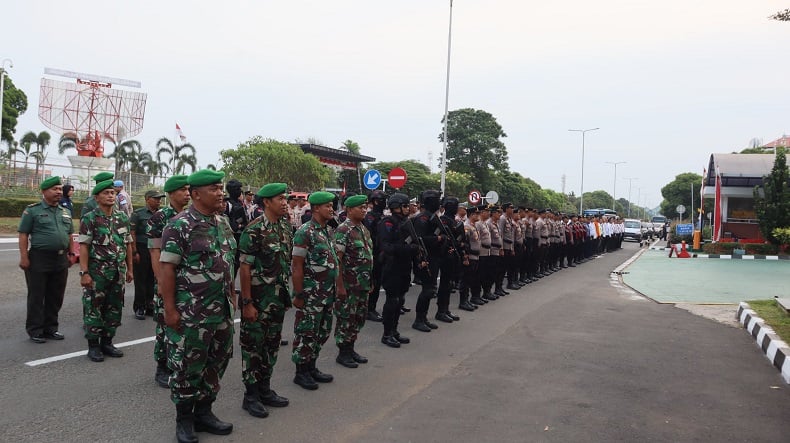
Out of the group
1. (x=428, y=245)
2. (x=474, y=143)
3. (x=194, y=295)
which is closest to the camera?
(x=194, y=295)

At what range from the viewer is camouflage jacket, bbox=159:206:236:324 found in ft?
11.6

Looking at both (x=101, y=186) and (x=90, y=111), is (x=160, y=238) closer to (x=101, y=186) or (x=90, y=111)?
(x=101, y=186)

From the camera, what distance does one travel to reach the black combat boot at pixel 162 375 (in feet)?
15.6

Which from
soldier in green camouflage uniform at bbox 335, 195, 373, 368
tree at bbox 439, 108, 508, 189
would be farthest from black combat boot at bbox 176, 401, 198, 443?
tree at bbox 439, 108, 508, 189

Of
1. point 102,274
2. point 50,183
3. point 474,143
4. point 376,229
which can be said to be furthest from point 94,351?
point 474,143

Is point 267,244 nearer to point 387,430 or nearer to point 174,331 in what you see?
point 174,331

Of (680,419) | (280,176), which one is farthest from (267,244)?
(280,176)

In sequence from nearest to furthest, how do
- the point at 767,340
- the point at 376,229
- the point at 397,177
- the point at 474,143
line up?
the point at 767,340 < the point at 376,229 < the point at 397,177 < the point at 474,143

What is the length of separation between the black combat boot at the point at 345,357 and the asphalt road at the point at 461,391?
90 mm

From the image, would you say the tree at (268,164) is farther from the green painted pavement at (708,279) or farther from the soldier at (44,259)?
the soldier at (44,259)

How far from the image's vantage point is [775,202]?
22328 millimetres

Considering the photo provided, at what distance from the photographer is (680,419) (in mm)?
4395

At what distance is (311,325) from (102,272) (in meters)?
2.21

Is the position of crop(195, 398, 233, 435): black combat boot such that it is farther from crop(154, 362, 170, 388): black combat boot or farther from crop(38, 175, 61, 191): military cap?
crop(38, 175, 61, 191): military cap
